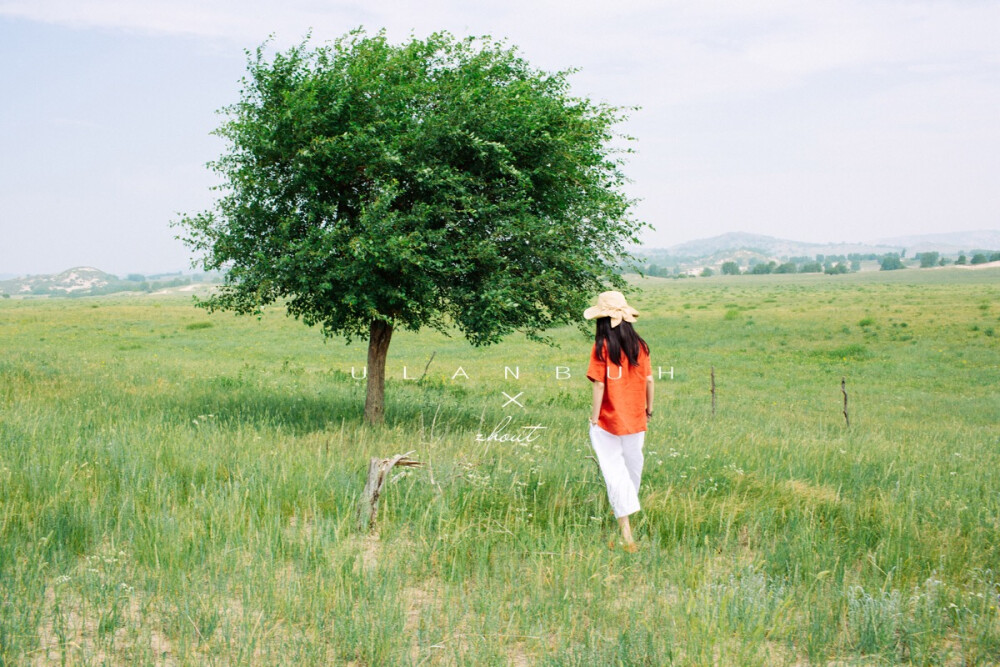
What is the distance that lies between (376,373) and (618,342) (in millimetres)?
7949

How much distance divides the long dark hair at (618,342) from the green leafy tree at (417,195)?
471 cm

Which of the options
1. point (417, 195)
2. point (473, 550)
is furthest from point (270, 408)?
point (473, 550)

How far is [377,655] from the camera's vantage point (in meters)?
4.50

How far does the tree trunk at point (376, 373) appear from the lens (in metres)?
14.1

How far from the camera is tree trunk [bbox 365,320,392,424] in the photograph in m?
14.1

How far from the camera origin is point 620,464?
7.18 m

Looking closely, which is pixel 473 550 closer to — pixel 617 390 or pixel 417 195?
pixel 617 390

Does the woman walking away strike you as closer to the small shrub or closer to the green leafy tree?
the small shrub

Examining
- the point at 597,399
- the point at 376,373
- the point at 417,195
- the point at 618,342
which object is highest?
the point at 417,195

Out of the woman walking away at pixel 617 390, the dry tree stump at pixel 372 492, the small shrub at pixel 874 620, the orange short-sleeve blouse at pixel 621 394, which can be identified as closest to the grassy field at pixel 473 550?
the small shrub at pixel 874 620

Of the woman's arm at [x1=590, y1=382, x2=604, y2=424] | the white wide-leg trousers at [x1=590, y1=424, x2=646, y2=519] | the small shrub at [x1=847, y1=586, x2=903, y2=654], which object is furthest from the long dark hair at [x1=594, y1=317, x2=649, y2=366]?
the small shrub at [x1=847, y1=586, x2=903, y2=654]

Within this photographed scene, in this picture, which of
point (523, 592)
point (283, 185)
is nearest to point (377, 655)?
point (523, 592)

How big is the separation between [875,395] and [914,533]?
22.1 m

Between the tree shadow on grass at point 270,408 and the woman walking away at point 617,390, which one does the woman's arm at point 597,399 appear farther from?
the tree shadow on grass at point 270,408
